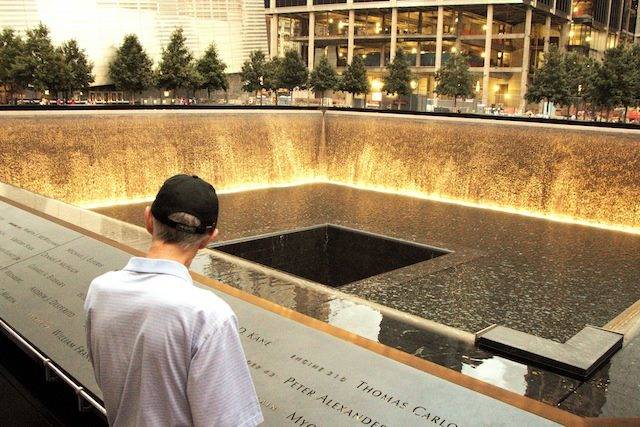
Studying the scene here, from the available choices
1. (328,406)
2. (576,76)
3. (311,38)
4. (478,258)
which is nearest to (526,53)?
(576,76)

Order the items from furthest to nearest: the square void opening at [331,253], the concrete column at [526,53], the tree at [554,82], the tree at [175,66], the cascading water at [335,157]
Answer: the concrete column at [526,53] → the tree at [175,66] → the tree at [554,82] → the cascading water at [335,157] → the square void opening at [331,253]

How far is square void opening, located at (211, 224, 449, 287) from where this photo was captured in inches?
386

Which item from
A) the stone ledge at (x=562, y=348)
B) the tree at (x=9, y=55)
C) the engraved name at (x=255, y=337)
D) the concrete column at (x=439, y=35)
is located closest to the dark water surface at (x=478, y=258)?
the stone ledge at (x=562, y=348)

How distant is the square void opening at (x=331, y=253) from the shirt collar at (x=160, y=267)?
778cm

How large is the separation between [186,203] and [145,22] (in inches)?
1496

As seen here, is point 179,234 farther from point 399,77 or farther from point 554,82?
point 399,77

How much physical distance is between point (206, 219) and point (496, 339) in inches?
63.1

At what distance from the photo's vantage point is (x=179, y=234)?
164 centimetres

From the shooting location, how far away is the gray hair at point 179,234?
162 cm

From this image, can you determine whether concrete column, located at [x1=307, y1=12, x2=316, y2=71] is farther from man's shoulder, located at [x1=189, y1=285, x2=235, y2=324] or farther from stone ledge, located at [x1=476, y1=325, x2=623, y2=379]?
man's shoulder, located at [x1=189, y1=285, x2=235, y2=324]

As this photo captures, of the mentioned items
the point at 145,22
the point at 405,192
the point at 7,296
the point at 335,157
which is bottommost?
the point at 405,192

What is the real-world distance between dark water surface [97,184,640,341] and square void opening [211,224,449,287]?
53 cm

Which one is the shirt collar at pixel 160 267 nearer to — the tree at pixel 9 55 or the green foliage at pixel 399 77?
the tree at pixel 9 55

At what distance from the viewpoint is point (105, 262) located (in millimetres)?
3588
